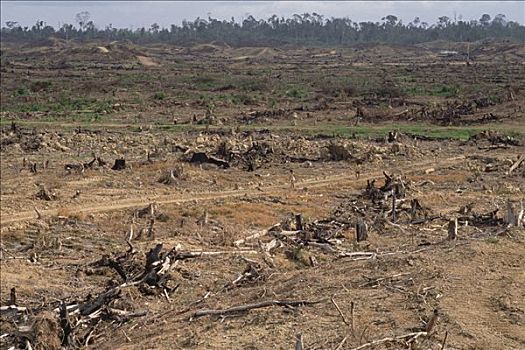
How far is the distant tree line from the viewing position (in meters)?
133

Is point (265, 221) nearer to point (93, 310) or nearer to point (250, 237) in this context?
point (250, 237)

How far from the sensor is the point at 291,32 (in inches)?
5842

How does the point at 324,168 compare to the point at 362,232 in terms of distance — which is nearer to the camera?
the point at 362,232

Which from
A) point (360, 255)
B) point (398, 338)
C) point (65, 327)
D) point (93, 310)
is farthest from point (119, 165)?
point (398, 338)

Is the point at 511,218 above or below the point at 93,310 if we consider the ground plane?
above

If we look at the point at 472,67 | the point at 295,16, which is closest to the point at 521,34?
the point at 295,16

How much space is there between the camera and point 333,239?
46.0 ft

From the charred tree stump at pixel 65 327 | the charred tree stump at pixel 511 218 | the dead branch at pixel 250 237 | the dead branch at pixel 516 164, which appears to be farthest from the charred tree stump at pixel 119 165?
the charred tree stump at pixel 65 327

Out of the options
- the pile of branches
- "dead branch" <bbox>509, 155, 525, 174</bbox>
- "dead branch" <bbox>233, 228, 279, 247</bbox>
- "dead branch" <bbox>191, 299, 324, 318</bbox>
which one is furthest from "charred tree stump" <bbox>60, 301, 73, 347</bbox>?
"dead branch" <bbox>509, 155, 525, 174</bbox>

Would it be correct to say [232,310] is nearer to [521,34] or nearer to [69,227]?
[69,227]

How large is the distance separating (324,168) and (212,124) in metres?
10.4

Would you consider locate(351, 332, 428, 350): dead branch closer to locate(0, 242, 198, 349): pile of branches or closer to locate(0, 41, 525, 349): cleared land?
locate(0, 41, 525, 349): cleared land

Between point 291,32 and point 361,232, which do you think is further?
point 291,32

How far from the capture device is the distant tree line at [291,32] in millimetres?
133375
